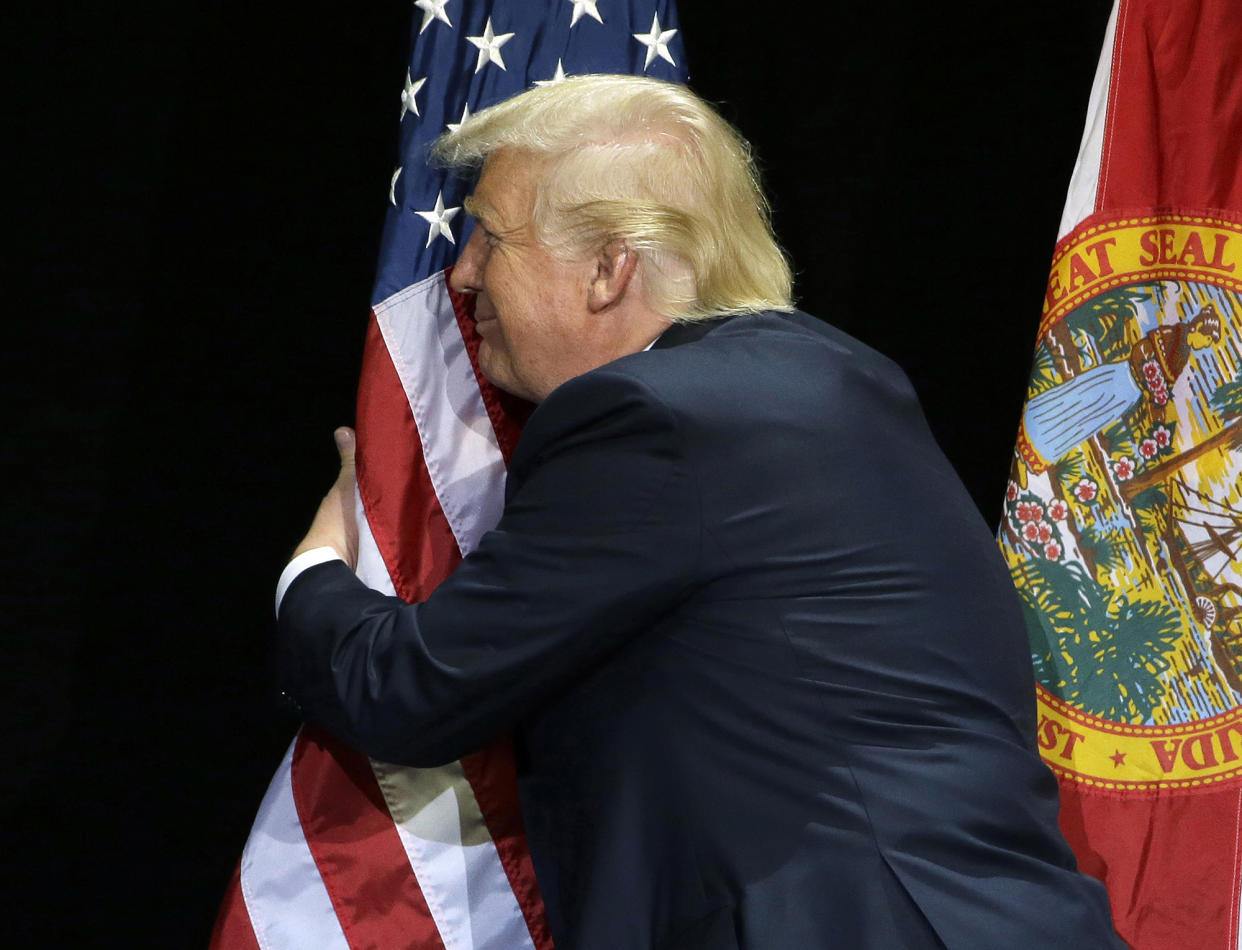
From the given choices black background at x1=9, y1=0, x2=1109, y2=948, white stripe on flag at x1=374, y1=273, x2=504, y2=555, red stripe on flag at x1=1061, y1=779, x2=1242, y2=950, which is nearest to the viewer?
white stripe on flag at x1=374, y1=273, x2=504, y2=555

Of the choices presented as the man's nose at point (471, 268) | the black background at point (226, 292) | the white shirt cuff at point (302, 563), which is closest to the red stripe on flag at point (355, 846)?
the white shirt cuff at point (302, 563)

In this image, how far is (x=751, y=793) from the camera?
1.18 metres

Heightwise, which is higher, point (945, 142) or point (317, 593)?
point (945, 142)

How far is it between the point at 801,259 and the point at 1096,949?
4.35ft

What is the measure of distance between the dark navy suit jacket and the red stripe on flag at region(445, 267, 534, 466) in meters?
0.37

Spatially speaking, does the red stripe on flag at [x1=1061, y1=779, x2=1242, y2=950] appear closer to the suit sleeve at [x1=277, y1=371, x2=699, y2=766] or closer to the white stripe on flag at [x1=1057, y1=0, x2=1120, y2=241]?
the white stripe on flag at [x1=1057, y1=0, x2=1120, y2=241]

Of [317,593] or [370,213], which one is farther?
[370,213]

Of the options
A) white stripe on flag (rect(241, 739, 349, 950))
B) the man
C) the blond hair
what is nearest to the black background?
white stripe on flag (rect(241, 739, 349, 950))

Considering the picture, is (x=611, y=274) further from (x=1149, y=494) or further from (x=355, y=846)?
(x=1149, y=494)

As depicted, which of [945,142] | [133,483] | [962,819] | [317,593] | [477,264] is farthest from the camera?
[945,142]

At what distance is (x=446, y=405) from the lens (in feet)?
5.26

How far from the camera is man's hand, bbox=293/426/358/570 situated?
1.49 m

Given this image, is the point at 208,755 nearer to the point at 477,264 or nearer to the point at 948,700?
the point at 477,264

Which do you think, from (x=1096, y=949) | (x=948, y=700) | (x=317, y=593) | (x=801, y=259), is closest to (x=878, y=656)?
(x=948, y=700)
